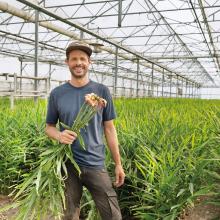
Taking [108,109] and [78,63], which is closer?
[78,63]

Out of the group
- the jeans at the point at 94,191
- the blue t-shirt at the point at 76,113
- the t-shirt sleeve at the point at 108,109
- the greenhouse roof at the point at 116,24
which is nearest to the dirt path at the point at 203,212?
the jeans at the point at 94,191

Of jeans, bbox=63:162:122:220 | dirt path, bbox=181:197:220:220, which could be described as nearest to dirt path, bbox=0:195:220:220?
dirt path, bbox=181:197:220:220

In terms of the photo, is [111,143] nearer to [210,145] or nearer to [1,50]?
[210,145]

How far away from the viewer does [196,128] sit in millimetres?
2727

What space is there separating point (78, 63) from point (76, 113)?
0.88ft

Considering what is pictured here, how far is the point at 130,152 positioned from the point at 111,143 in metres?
0.60

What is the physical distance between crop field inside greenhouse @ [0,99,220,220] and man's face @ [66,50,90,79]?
0.48 metres

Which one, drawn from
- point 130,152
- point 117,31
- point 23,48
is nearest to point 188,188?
point 130,152

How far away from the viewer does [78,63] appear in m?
1.69

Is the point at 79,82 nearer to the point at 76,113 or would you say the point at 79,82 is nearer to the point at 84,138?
the point at 76,113

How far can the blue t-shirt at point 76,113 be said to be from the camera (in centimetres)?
172

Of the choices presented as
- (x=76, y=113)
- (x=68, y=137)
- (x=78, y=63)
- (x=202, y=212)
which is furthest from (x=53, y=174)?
(x=202, y=212)

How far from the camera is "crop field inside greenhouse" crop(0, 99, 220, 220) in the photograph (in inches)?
73.9

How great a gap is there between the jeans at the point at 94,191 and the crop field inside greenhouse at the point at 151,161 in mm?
127
